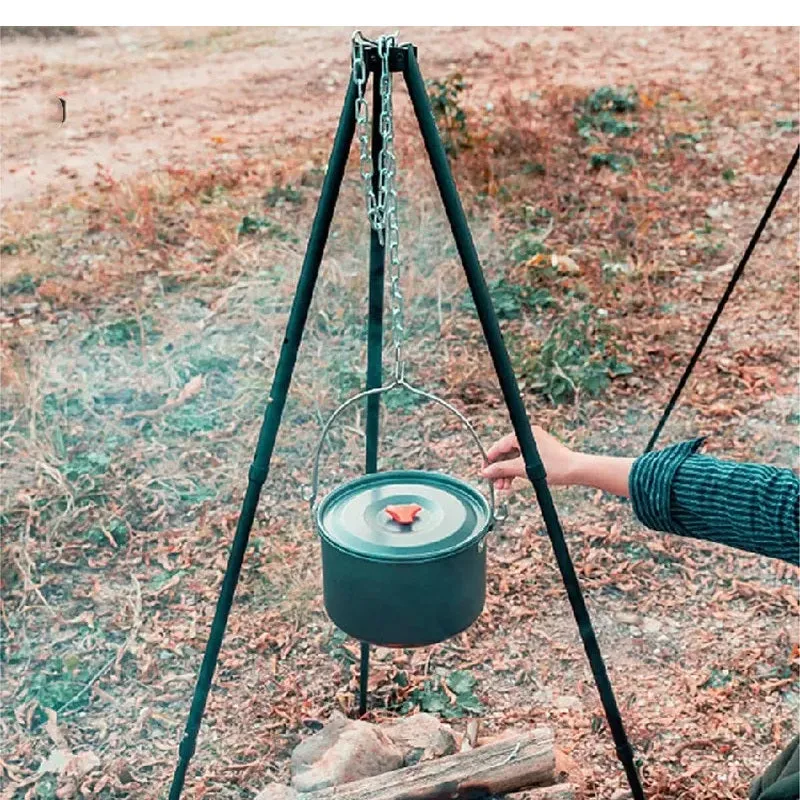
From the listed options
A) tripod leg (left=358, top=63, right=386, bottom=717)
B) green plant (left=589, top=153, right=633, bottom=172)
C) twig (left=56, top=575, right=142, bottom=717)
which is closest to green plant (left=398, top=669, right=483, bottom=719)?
tripod leg (left=358, top=63, right=386, bottom=717)

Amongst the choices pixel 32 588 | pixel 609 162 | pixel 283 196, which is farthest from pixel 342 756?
pixel 609 162

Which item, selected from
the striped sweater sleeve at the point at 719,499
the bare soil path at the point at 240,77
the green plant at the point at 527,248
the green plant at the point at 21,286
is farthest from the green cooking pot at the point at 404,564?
the bare soil path at the point at 240,77

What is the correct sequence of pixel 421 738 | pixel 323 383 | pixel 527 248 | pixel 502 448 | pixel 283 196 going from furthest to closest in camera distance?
pixel 283 196 → pixel 527 248 → pixel 323 383 → pixel 421 738 → pixel 502 448

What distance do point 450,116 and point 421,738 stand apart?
165 inches

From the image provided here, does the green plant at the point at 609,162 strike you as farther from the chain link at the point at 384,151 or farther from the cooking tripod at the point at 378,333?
the chain link at the point at 384,151

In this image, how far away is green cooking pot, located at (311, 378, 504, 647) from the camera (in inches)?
77.1

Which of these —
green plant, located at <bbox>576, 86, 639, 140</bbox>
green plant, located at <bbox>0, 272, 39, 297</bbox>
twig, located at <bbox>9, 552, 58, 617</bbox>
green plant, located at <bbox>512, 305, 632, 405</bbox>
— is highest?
green plant, located at <bbox>576, 86, 639, 140</bbox>

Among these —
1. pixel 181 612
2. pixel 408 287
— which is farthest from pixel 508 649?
pixel 408 287

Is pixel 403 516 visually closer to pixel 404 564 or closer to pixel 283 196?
pixel 404 564

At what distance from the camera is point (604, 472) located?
6.57 feet

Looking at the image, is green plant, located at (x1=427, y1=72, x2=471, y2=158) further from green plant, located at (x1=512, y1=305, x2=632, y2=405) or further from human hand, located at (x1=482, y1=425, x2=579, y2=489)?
human hand, located at (x1=482, y1=425, x2=579, y2=489)

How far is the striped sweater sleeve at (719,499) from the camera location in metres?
1.77

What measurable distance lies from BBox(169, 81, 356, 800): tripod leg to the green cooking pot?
0.13 m

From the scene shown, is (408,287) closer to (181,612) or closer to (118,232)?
(118,232)
